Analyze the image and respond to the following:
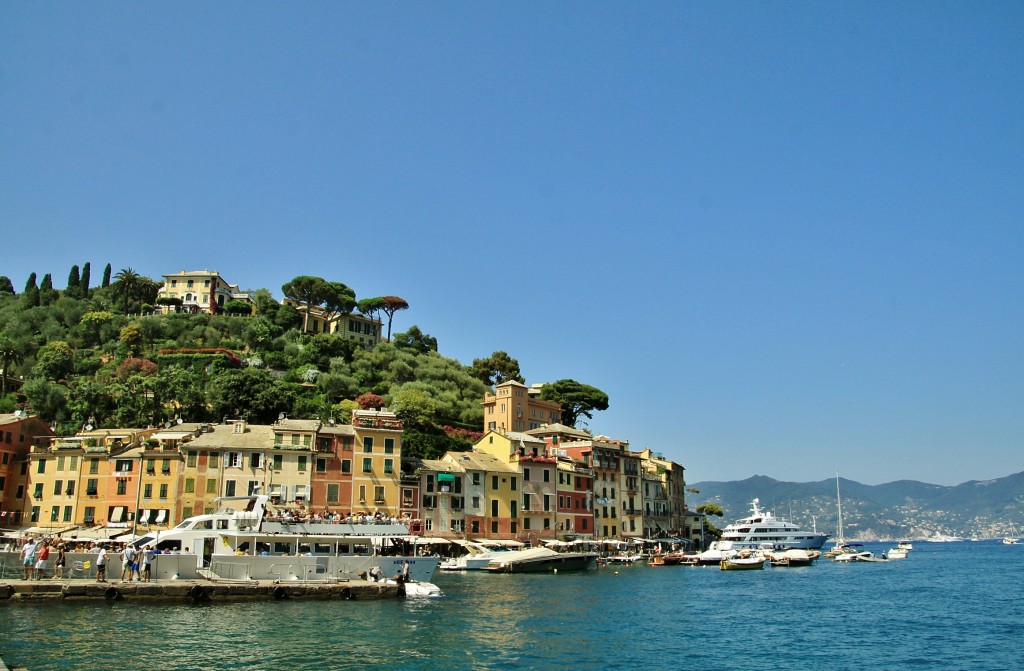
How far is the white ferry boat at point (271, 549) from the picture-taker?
4125 cm

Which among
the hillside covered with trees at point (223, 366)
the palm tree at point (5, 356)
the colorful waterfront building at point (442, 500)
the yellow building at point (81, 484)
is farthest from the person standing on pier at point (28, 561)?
the palm tree at point (5, 356)

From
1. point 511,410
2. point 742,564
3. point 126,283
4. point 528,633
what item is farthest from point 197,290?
point 528,633

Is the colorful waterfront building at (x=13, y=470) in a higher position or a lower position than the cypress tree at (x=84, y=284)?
lower

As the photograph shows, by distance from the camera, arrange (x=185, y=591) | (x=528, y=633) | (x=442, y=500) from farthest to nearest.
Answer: (x=442, y=500), (x=185, y=591), (x=528, y=633)

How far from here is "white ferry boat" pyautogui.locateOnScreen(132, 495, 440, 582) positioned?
41.2 metres

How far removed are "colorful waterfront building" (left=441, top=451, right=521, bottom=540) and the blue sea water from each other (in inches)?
963

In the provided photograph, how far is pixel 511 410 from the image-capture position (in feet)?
320

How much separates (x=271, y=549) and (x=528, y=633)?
16141mm

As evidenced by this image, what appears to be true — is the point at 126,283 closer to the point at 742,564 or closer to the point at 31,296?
the point at 31,296

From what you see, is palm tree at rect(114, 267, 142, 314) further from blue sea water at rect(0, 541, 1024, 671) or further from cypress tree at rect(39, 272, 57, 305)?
blue sea water at rect(0, 541, 1024, 671)

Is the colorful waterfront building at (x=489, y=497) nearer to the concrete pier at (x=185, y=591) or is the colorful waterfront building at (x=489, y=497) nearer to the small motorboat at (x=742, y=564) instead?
the small motorboat at (x=742, y=564)

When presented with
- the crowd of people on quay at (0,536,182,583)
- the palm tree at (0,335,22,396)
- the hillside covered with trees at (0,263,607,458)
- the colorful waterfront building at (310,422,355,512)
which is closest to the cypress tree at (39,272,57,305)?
the hillside covered with trees at (0,263,607,458)

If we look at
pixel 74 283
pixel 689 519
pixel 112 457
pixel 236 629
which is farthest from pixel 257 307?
pixel 236 629

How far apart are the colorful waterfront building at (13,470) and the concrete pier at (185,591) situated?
31530mm
